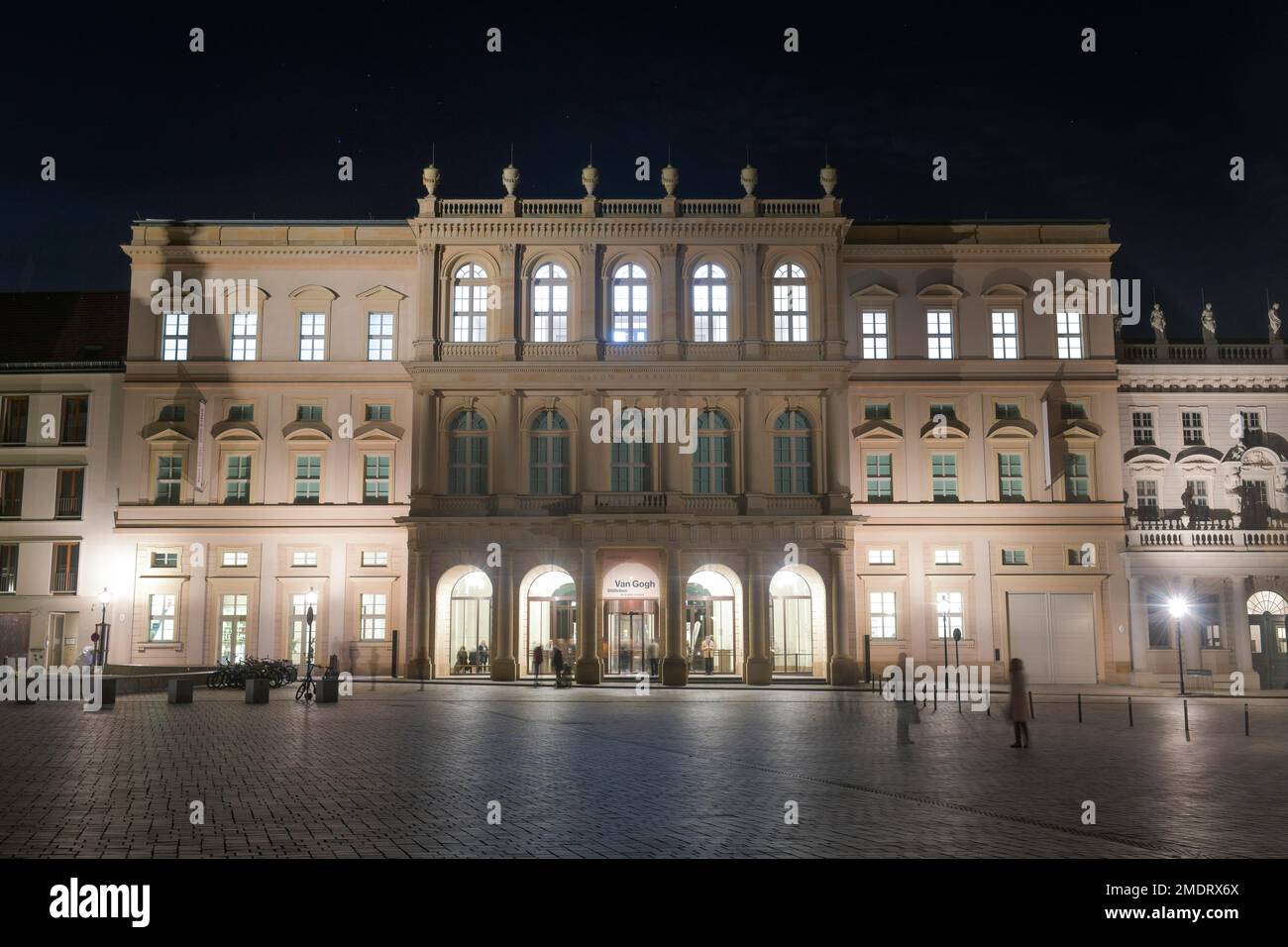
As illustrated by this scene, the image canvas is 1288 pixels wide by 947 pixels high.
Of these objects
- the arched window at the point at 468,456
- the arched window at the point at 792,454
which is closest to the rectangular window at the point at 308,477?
the arched window at the point at 468,456

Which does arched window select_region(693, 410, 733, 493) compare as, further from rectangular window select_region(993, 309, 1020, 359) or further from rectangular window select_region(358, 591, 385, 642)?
rectangular window select_region(358, 591, 385, 642)

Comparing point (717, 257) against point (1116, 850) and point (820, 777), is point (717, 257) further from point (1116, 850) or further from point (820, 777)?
point (1116, 850)

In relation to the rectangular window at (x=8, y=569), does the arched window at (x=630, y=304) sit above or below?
above

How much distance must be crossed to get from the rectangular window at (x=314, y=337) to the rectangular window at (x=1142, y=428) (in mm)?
36866

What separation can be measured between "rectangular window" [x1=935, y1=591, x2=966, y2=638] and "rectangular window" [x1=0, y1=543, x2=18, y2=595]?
4086cm

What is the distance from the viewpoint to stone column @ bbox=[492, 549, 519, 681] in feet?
158

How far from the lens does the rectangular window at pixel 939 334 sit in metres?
52.7

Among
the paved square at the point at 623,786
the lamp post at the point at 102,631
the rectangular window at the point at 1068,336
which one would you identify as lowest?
the paved square at the point at 623,786

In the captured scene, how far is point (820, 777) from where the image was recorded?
18.7 metres

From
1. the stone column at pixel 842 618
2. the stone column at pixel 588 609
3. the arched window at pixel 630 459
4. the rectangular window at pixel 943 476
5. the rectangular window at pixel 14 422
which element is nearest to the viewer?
the stone column at pixel 842 618

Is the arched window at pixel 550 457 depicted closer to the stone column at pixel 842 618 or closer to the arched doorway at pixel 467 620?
the arched doorway at pixel 467 620

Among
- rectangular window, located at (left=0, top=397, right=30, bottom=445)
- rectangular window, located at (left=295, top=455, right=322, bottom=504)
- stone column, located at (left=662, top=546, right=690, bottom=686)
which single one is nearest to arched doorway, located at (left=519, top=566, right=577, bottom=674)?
stone column, located at (left=662, top=546, right=690, bottom=686)

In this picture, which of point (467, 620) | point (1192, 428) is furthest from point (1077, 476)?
point (467, 620)

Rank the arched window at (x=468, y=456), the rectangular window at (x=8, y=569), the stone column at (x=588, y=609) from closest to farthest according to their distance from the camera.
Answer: the stone column at (x=588, y=609), the arched window at (x=468, y=456), the rectangular window at (x=8, y=569)
